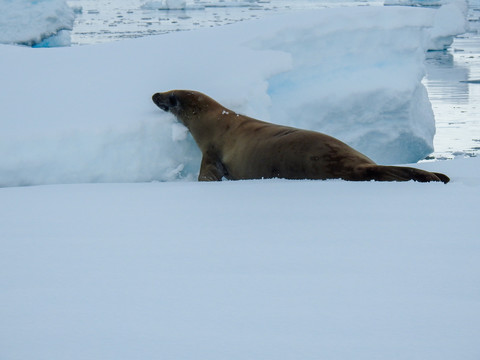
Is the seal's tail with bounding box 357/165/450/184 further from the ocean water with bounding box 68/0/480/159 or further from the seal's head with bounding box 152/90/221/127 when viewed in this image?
the ocean water with bounding box 68/0/480/159

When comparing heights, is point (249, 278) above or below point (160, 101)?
above

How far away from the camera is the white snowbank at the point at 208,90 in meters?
3.38

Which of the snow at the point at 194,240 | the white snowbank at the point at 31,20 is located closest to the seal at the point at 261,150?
the snow at the point at 194,240

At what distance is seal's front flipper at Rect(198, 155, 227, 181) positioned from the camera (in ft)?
11.2

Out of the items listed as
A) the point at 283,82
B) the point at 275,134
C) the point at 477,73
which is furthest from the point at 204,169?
the point at 477,73

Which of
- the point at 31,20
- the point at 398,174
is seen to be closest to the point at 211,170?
the point at 398,174

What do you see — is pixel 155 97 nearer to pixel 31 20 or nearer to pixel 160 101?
pixel 160 101

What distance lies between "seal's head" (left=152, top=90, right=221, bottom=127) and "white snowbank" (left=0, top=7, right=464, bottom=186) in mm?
57

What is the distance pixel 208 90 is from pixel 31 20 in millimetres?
9265

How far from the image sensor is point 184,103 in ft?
12.4

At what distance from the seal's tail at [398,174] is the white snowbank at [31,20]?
35.0ft

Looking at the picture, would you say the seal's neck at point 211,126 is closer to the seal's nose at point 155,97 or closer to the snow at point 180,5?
the seal's nose at point 155,97

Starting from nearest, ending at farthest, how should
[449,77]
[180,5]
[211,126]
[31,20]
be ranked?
[211,126] < [449,77] < [31,20] < [180,5]

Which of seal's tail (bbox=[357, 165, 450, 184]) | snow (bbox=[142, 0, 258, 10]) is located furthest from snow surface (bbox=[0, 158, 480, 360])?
snow (bbox=[142, 0, 258, 10])
